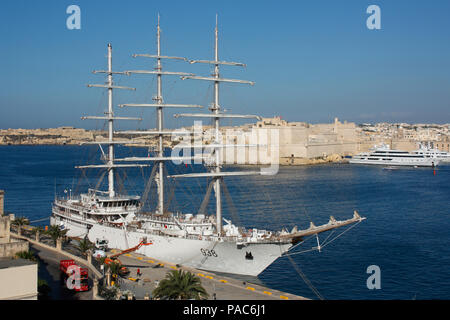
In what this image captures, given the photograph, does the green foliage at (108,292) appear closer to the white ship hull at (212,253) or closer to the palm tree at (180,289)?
the palm tree at (180,289)

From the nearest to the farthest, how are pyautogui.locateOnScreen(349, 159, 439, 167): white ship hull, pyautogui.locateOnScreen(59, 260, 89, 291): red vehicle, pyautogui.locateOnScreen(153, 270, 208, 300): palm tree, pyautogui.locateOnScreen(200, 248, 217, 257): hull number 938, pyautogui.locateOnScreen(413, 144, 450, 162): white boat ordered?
pyautogui.locateOnScreen(153, 270, 208, 300): palm tree, pyautogui.locateOnScreen(59, 260, 89, 291): red vehicle, pyautogui.locateOnScreen(200, 248, 217, 257): hull number 938, pyautogui.locateOnScreen(349, 159, 439, 167): white ship hull, pyautogui.locateOnScreen(413, 144, 450, 162): white boat

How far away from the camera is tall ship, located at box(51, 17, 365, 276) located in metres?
21.5

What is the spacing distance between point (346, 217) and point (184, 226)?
16953 mm

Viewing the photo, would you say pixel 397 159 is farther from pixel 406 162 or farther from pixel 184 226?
pixel 184 226

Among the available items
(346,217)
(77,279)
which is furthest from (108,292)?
(346,217)

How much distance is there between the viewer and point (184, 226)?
2303 cm

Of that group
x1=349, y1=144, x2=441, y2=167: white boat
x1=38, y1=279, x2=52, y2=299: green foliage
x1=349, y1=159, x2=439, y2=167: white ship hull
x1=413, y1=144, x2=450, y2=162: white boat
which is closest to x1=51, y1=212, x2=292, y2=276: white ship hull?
x1=38, y1=279, x2=52, y2=299: green foliage

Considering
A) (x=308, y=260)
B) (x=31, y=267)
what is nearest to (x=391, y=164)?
(x=308, y=260)

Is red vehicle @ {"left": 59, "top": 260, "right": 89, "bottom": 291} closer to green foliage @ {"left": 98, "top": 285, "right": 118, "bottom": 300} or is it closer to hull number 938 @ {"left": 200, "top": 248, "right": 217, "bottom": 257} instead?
green foliage @ {"left": 98, "top": 285, "right": 118, "bottom": 300}

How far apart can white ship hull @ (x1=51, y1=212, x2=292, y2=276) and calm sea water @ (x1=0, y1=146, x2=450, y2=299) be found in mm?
1079

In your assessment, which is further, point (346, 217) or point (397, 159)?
point (397, 159)

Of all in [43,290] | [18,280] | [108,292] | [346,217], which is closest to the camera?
[18,280]

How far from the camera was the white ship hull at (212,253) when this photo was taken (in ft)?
70.2
